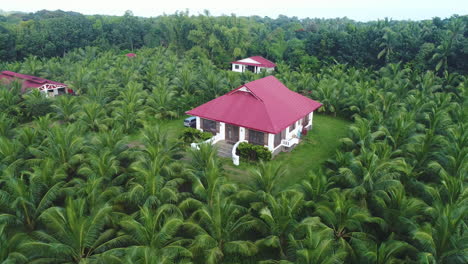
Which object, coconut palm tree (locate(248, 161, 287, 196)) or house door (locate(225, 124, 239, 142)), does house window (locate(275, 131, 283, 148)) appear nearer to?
house door (locate(225, 124, 239, 142))

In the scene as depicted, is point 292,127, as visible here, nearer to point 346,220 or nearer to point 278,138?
point 278,138

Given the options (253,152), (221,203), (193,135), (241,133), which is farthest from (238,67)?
(221,203)

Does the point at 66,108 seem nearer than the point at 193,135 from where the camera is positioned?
No

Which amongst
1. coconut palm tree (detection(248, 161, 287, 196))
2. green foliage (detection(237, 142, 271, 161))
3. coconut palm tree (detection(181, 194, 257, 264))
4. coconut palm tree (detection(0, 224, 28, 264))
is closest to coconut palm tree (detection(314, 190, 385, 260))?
coconut palm tree (detection(248, 161, 287, 196))

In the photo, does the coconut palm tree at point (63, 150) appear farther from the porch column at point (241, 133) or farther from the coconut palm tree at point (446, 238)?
the coconut palm tree at point (446, 238)

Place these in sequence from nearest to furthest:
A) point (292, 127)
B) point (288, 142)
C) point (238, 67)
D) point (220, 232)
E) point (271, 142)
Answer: point (220, 232), point (271, 142), point (288, 142), point (292, 127), point (238, 67)

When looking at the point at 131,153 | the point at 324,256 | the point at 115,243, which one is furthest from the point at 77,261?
the point at 324,256
